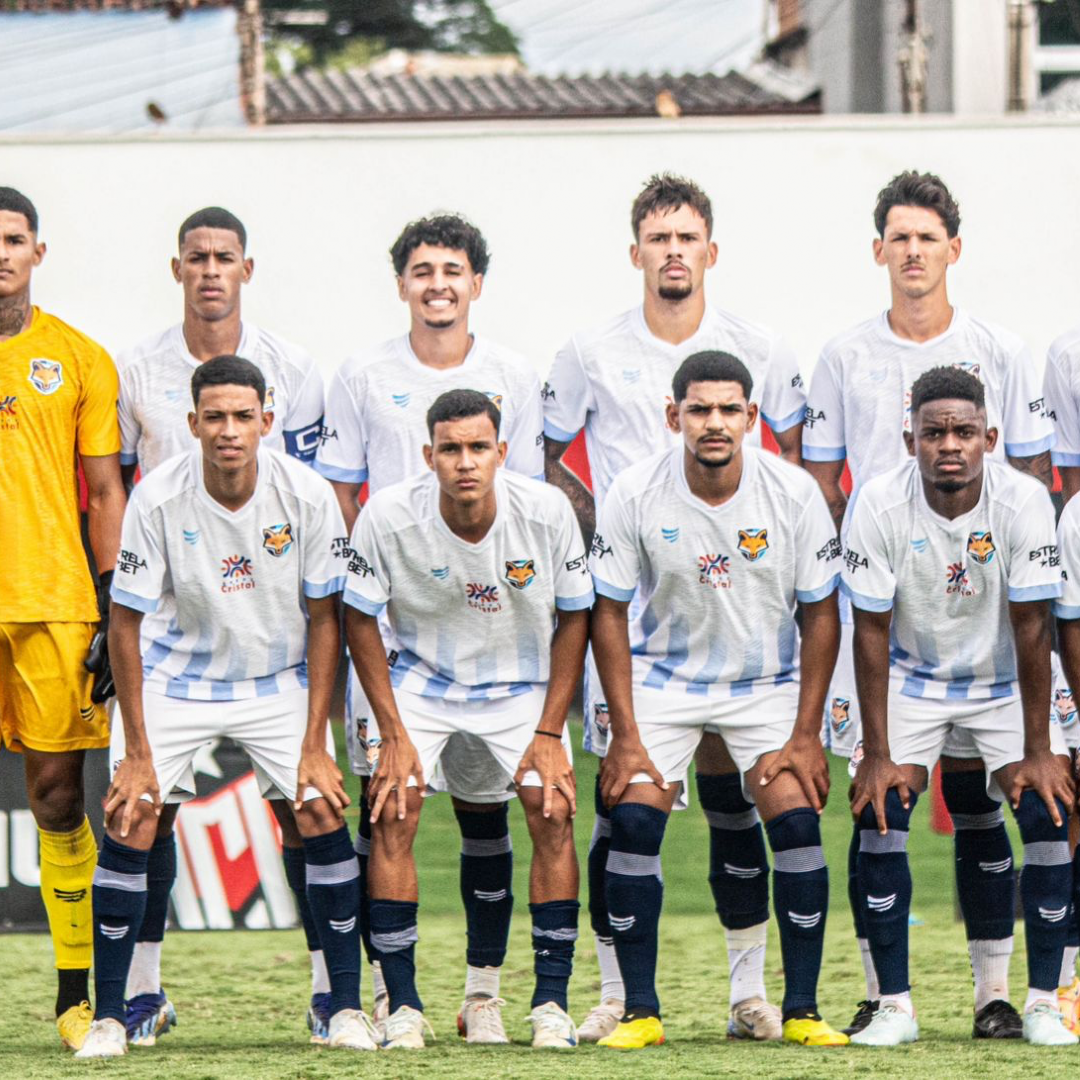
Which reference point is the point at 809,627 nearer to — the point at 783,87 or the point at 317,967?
the point at 317,967

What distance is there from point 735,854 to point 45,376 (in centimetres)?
228

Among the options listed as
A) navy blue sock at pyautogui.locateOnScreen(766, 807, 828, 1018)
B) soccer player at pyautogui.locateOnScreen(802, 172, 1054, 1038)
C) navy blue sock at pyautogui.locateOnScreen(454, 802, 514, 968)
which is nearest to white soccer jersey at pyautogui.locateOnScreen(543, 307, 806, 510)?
soccer player at pyautogui.locateOnScreen(802, 172, 1054, 1038)

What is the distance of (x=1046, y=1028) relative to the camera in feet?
15.6

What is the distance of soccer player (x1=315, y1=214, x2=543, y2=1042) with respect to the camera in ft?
16.9

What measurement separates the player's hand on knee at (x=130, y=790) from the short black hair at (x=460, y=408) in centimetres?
110

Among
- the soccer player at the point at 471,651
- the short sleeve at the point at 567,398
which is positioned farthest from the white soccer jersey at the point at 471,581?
the short sleeve at the point at 567,398

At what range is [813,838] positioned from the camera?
4.82 metres

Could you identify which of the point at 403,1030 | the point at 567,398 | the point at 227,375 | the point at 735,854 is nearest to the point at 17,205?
the point at 227,375

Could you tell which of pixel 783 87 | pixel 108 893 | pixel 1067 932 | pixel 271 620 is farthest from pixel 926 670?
pixel 783 87

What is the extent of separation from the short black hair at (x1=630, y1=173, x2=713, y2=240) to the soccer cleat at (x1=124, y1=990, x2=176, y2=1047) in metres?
2.52

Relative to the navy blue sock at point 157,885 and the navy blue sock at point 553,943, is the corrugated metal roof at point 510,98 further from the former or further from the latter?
Result: the navy blue sock at point 553,943

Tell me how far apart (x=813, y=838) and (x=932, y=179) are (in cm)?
186

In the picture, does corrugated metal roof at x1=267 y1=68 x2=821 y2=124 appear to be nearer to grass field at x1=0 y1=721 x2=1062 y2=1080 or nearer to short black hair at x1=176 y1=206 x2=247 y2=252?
grass field at x1=0 y1=721 x2=1062 y2=1080

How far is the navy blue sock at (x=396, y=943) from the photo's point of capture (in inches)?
190
